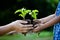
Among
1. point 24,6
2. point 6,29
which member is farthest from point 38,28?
point 24,6

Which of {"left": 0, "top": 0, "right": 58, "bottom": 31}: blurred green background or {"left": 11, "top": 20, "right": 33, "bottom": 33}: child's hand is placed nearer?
{"left": 11, "top": 20, "right": 33, "bottom": 33}: child's hand

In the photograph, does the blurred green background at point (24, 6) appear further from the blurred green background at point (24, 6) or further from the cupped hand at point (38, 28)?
the cupped hand at point (38, 28)

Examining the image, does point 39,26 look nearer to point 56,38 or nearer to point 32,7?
point 56,38

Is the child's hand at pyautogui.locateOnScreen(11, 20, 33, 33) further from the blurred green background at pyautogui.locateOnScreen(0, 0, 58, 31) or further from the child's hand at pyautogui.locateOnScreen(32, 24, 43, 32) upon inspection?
the blurred green background at pyautogui.locateOnScreen(0, 0, 58, 31)

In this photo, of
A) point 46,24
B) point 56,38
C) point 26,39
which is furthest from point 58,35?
point 26,39

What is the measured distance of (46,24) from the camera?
55.8 inches

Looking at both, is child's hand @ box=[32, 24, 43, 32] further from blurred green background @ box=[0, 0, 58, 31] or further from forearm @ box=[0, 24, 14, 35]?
blurred green background @ box=[0, 0, 58, 31]

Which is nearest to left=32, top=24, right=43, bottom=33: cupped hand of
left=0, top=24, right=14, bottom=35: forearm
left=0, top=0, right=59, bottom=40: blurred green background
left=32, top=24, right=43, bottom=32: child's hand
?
left=32, top=24, right=43, bottom=32: child's hand

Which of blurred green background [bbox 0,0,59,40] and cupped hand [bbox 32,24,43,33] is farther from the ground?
blurred green background [bbox 0,0,59,40]

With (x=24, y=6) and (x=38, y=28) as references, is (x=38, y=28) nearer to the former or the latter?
(x=38, y=28)

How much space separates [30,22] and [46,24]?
10 centimetres

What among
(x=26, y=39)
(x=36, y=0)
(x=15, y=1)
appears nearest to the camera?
(x=26, y=39)

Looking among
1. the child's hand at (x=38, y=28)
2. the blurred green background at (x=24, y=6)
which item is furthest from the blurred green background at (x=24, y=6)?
the child's hand at (x=38, y=28)

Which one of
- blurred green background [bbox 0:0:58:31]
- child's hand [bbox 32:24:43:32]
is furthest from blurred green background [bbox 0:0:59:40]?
child's hand [bbox 32:24:43:32]
